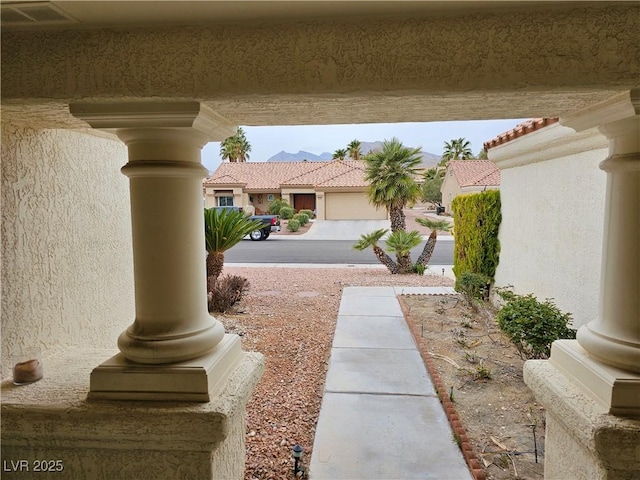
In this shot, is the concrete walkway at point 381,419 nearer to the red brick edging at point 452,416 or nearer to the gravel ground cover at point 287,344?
the red brick edging at point 452,416

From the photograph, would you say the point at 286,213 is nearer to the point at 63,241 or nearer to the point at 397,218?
the point at 397,218

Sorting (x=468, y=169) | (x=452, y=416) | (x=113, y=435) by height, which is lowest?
(x=452, y=416)

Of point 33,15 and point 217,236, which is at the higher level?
point 33,15

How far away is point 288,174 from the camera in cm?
3472

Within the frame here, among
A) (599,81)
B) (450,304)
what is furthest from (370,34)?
(450,304)

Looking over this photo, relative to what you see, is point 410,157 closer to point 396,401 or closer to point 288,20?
point 396,401

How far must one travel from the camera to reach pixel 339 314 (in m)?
7.01

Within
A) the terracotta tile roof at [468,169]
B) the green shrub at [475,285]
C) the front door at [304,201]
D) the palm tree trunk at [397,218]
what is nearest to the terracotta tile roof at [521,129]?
the green shrub at [475,285]

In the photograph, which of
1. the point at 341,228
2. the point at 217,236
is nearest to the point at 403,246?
the point at 217,236

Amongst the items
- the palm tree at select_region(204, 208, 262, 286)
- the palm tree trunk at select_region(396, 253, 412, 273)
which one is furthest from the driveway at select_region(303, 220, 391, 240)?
the palm tree at select_region(204, 208, 262, 286)

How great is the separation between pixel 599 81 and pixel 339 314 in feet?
19.1

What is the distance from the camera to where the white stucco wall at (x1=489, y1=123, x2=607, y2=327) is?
3.98 meters

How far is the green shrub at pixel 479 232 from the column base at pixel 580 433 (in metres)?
5.09

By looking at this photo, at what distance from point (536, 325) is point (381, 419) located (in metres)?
2.01
